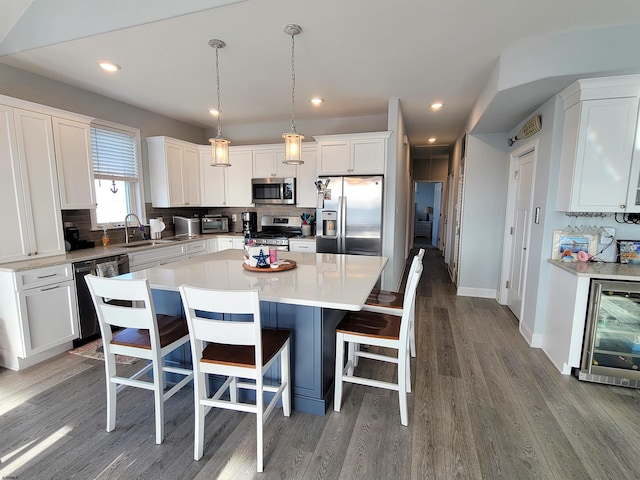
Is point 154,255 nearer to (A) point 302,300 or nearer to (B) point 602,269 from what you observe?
(A) point 302,300

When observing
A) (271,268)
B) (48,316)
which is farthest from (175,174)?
(271,268)

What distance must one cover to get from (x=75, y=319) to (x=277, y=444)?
2419mm

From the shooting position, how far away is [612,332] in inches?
94.1

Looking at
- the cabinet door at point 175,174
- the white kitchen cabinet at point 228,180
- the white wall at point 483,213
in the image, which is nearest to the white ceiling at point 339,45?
the white wall at point 483,213

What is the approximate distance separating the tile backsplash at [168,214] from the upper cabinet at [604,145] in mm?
3423

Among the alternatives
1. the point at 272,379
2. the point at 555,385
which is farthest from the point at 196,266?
the point at 555,385

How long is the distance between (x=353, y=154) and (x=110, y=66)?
277 centimetres

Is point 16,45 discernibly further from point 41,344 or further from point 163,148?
point 41,344

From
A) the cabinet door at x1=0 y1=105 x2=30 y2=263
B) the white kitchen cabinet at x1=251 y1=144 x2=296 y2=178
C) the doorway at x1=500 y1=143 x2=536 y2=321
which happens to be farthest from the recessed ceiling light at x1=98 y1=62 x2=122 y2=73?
the doorway at x1=500 y1=143 x2=536 y2=321

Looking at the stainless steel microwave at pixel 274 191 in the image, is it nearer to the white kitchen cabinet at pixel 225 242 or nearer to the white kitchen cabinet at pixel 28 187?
the white kitchen cabinet at pixel 225 242

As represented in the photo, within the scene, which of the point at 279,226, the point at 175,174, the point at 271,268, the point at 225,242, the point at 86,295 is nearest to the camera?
the point at 271,268

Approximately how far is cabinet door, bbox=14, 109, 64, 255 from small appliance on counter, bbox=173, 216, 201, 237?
1.86 m

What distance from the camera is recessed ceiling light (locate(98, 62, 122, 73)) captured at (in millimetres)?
2898

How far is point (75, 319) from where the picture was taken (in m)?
2.91
